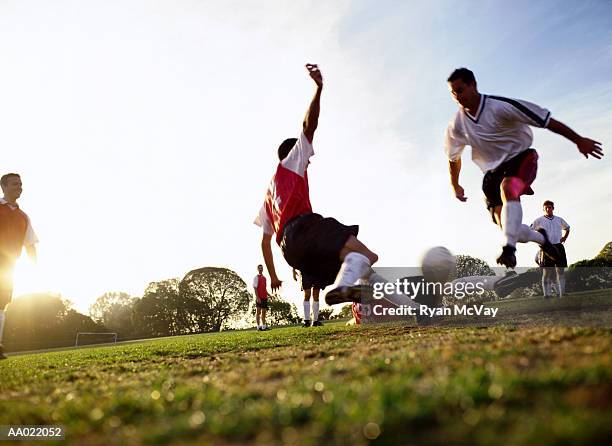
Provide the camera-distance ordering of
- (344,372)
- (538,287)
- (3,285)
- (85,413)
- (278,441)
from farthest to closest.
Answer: (538,287) → (3,285) → (344,372) → (85,413) → (278,441)

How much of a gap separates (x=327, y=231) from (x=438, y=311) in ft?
8.49

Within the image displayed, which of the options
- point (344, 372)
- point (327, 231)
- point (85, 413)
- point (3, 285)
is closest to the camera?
point (85, 413)

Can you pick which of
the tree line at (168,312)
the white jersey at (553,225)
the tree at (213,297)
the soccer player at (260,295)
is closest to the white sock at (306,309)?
the soccer player at (260,295)

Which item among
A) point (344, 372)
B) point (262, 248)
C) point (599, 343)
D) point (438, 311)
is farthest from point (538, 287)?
point (344, 372)

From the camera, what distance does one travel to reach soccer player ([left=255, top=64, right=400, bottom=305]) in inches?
209

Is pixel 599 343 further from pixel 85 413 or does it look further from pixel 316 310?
pixel 316 310

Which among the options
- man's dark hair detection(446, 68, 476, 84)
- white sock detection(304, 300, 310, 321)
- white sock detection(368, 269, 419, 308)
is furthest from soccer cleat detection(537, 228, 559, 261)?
white sock detection(304, 300, 310, 321)

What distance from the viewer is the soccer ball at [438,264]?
6578 millimetres

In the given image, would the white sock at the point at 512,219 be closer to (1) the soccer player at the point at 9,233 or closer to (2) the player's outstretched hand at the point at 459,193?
(2) the player's outstretched hand at the point at 459,193

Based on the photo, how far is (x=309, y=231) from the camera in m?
5.43

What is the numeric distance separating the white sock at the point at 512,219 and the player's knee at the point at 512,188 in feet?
0.31

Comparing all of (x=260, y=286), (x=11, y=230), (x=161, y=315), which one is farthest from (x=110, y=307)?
(x=11, y=230)

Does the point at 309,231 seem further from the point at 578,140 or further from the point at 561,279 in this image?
the point at 561,279

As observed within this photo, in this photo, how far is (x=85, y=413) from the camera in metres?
2.66
